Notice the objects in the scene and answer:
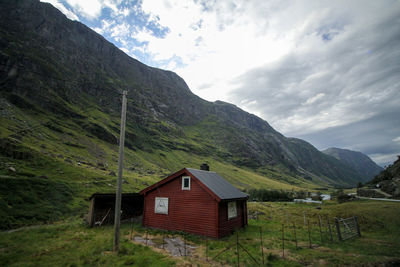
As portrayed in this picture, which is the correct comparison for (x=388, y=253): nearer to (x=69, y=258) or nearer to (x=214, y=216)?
(x=214, y=216)

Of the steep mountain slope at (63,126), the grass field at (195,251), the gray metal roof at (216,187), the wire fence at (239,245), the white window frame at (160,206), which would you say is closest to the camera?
the grass field at (195,251)

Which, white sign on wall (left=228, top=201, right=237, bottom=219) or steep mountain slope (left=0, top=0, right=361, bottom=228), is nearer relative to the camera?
white sign on wall (left=228, top=201, right=237, bottom=219)

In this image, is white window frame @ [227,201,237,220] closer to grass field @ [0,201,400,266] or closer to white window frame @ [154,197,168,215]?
grass field @ [0,201,400,266]

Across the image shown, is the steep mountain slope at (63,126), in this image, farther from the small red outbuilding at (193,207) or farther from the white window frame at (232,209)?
the white window frame at (232,209)

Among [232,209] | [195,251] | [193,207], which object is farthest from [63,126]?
[195,251]

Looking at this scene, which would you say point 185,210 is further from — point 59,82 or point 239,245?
point 59,82

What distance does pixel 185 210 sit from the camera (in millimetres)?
21891

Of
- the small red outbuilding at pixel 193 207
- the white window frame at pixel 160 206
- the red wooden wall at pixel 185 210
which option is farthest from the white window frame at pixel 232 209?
the white window frame at pixel 160 206

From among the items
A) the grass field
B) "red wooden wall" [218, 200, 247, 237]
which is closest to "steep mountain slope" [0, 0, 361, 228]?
the grass field

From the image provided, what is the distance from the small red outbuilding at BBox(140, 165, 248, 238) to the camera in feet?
65.7

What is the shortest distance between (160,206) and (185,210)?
363 cm

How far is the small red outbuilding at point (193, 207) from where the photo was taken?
20016 mm

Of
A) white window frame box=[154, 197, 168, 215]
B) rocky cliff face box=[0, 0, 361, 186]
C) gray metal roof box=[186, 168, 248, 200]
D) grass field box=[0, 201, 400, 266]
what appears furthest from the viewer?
rocky cliff face box=[0, 0, 361, 186]

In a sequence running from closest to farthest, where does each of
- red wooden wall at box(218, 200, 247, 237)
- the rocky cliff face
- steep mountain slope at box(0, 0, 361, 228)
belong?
red wooden wall at box(218, 200, 247, 237) < steep mountain slope at box(0, 0, 361, 228) < the rocky cliff face
